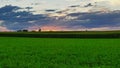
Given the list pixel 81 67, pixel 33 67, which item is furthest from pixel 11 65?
pixel 81 67

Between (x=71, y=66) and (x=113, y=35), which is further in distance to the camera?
(x=113, y=35)

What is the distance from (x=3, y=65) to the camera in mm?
17453

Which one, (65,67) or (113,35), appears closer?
(65,67)

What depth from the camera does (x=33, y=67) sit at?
54.1 ft

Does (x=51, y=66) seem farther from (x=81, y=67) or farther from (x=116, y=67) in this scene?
(x=116, y=67)

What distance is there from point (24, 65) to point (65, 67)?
2428mm

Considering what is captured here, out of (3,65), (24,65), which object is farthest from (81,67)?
(3,65)

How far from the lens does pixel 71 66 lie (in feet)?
55.7

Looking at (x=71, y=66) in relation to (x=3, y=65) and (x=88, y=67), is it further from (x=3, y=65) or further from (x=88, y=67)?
(x=3, y=65)

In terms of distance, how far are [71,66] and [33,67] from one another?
84.0 inches

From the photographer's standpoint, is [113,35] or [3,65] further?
[113,35]

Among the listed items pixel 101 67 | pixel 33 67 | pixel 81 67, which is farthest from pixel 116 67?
pixel 33 67

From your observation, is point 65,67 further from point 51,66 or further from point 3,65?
point 3,65

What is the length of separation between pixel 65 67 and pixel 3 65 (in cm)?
368
